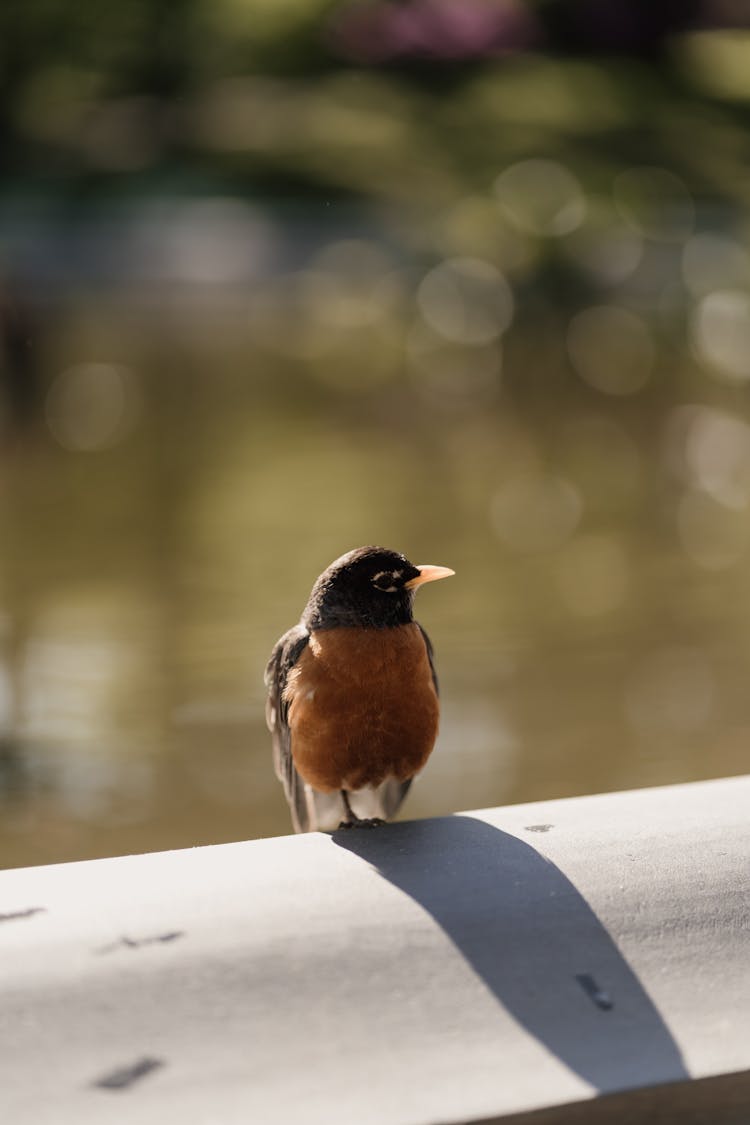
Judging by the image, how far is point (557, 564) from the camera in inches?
298

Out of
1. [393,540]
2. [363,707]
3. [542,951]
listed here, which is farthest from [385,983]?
[393,540]

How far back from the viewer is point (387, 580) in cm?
253

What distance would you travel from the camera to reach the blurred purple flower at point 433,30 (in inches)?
1209

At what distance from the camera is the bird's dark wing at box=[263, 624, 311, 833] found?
2664 millimetres

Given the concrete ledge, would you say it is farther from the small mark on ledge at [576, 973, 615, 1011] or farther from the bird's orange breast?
the bird's orange breast

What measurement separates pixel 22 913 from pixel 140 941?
156 mm

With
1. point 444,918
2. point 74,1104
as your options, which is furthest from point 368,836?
point 74,1104

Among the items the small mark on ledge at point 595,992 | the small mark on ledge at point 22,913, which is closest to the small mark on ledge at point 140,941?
the small mark on ledge at point 22,913

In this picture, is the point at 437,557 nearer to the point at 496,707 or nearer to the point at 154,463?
the point at 496,707

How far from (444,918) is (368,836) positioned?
14.7 inches

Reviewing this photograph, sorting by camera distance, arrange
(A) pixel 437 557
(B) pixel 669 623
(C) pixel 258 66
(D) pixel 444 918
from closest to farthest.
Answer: (D) pixel 444 918 < (B) pixel 669 623 < (A) pixel 437 557 < (C) pixel 258 66

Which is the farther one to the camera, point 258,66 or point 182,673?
point 258,66

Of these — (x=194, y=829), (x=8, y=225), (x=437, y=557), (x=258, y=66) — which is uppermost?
(x=258, y=66)

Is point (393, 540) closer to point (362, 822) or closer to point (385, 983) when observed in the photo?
point (362, 822)
